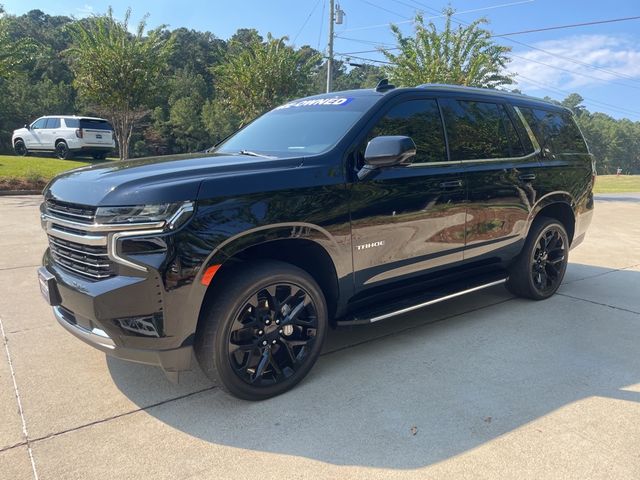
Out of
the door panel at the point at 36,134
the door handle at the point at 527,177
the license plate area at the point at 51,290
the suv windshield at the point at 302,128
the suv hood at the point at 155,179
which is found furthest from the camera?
the door panel at the point at 36,134

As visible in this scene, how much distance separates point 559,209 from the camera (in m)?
5.18

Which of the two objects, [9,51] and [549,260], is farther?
[9,51]

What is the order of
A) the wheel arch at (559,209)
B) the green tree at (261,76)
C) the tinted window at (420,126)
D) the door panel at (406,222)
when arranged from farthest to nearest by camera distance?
1. the green tree at (261,76)
2. the wheel arch at (559,209)
3. the tinted window at (420,126)
4. the door panel at (406,222)

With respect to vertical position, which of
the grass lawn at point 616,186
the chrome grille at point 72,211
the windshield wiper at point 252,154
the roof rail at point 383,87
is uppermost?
the roof rail at point 383,87

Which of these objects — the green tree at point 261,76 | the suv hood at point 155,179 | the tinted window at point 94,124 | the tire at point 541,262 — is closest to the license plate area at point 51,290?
the suv hood at point 155,179

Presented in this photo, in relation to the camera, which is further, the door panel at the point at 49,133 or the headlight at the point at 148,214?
the door panel at the point at 49,133

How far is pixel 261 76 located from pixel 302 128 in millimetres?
16079

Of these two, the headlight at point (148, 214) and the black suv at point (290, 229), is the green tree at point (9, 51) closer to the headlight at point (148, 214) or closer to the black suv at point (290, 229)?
the black suv at point (290, 229)

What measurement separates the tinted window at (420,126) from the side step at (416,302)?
1.05 meters

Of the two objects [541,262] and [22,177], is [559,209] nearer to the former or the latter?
[541,262]

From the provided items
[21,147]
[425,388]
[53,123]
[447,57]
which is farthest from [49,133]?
[425,388]

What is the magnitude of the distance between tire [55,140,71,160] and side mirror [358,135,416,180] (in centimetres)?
2093

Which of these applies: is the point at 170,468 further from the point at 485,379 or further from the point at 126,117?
the point at 126,117

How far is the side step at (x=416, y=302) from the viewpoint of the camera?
10.9 ft
